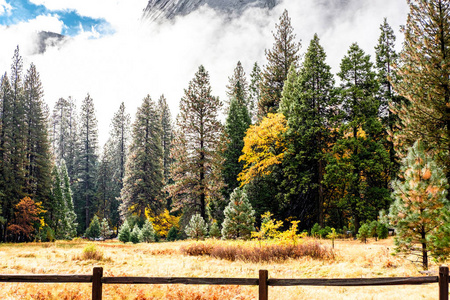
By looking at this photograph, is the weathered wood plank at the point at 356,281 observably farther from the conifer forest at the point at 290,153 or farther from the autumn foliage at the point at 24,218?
the autumn foliage at the point at 24,218

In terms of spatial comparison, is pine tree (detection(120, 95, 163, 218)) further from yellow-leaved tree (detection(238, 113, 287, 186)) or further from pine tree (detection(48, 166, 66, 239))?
yellow-leaved tree (detection(238, 113, 287, 186))

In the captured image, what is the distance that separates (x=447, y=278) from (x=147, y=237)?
94.5 ft

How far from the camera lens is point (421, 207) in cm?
1065

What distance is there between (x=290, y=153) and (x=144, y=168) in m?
23.9

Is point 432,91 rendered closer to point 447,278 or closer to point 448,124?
point 448,124

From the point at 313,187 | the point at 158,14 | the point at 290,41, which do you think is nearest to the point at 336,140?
the point at 313,187

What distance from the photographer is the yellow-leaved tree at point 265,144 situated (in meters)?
28.6

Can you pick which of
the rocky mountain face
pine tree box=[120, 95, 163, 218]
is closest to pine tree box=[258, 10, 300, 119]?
pine tree box=[120, 95, 163, 218]

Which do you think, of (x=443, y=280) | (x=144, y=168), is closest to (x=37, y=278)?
(x=443, y=280)

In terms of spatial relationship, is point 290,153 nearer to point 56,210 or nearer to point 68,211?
point 56,210

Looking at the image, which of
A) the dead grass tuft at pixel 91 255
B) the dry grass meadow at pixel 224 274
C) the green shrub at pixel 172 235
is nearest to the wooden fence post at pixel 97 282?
the dry grass meadow at pixel 224 274

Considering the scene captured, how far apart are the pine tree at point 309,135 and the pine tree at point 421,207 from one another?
14951mm

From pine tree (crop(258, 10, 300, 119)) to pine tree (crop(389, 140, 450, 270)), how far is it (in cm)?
2981

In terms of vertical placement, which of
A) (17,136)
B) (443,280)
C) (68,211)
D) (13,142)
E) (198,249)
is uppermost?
(17,136)
